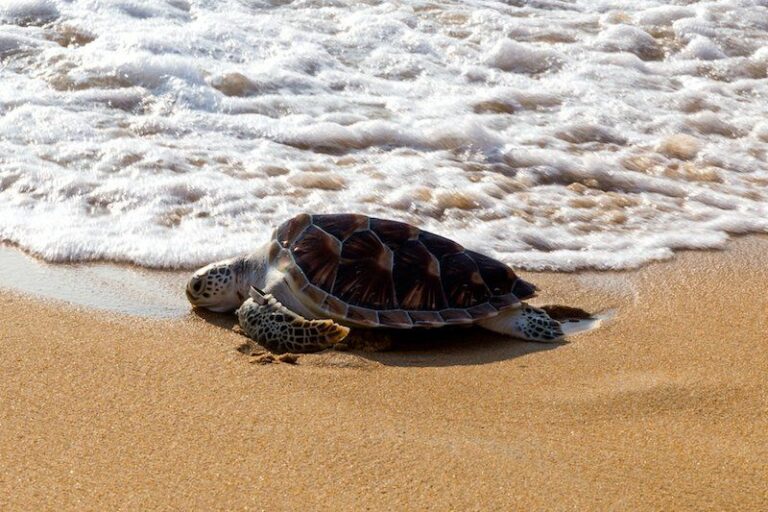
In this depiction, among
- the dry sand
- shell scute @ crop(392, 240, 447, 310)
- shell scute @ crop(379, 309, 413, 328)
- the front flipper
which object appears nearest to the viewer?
the dry sand

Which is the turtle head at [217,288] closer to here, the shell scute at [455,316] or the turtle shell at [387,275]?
the turtle shell at [387,275]

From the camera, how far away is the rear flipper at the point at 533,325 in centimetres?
466

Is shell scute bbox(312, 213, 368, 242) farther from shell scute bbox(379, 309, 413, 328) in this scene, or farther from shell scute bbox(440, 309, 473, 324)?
shell scute bbox(440, 309, 473, 324)

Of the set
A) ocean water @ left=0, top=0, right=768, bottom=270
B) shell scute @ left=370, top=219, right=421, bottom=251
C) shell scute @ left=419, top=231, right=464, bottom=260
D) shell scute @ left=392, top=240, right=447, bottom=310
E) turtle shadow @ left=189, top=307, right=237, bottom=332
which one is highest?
shell scute @ left=370, top=219, right=421, bottom=251

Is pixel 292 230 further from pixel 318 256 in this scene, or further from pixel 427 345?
pixel 427 345

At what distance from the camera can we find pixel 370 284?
15.4ft

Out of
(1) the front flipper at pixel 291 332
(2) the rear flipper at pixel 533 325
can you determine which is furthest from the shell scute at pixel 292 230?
(2) the rear flipper at pixel 533 325

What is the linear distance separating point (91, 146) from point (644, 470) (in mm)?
4457

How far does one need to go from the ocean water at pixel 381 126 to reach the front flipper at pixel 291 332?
0.96 m

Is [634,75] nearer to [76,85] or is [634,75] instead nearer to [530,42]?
[530,42]

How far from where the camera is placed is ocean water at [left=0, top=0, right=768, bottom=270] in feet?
19.2

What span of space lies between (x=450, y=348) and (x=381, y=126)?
9.55 feet

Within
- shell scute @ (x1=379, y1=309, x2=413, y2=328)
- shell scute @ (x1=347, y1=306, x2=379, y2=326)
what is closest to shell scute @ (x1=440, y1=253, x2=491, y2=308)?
shell scute @ (x1=379, y1=309, x2=413, y2=328)

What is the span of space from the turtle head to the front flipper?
27cm
